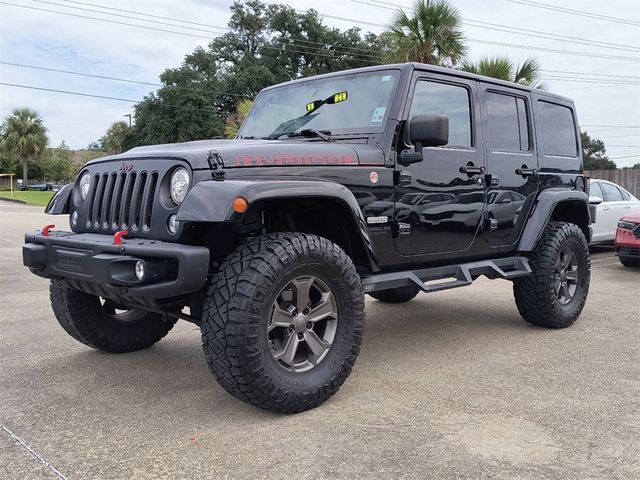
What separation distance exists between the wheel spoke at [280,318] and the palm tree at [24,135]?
60993 mm

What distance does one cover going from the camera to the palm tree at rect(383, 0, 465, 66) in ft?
48.0

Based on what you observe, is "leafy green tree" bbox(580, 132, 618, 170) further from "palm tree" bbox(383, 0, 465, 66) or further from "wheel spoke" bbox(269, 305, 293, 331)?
"wheel spoke" bbox(269, 305, 293, 331)

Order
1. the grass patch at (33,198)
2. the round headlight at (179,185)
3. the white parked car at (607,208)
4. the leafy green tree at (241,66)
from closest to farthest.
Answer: the round headlight at (179,185) → the white parked car at (607,208) → the grass patch at (33,198) → the leafy green tree at (241,66)

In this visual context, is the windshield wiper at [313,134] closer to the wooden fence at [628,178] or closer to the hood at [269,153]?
the hood at [269,153]

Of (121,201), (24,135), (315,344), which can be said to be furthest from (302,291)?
(24,135)

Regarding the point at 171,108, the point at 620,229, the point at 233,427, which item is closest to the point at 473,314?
the point at 233,427

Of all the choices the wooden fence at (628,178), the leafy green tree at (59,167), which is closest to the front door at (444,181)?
the wooden fence at (628,178)

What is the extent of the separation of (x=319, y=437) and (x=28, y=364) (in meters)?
2.41

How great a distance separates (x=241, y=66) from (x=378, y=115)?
40.5 metres

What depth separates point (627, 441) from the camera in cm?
296

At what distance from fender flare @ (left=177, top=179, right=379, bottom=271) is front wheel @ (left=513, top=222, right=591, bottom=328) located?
2.51m

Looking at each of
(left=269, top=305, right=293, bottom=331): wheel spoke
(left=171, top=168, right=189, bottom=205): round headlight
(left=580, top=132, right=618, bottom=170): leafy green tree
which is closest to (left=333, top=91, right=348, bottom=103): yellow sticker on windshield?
(left=171, top=168, right=189, bottom=205): round headlight

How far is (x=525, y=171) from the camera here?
5055mm

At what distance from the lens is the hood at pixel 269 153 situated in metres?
3.20
